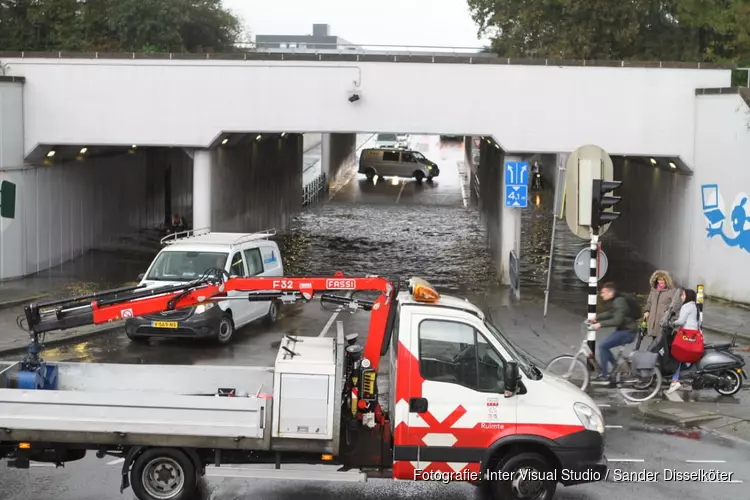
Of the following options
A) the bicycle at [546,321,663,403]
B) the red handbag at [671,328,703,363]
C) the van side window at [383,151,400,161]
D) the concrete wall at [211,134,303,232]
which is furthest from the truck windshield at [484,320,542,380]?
the van side window at [383,151,400,161]

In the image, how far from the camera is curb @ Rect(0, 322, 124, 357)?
17.4 m

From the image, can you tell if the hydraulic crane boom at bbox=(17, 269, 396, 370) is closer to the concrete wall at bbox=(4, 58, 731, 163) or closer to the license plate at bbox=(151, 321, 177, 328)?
the license plate at bbox=(151, 321, 177, 328)

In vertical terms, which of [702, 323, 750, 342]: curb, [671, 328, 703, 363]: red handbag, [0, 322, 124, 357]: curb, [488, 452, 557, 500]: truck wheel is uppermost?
[671, 328, 703, 363]: red handbag

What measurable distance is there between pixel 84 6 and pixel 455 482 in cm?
3394

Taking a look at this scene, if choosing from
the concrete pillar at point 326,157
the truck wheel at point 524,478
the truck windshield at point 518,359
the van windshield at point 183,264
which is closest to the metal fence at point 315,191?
the concrete pillar at point 326,157

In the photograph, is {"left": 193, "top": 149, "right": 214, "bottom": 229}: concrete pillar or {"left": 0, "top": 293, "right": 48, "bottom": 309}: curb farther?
{"left": 193, "top": 149, "right": 214, "bottom": 229}: concrete pillar

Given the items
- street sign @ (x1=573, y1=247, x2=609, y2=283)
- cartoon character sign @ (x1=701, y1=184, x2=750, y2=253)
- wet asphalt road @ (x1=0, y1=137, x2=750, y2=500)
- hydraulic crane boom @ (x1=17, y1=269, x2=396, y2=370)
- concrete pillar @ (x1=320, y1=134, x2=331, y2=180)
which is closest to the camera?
wet asphalt road @ (x1=0, y1=137, x2=750, y2=500)

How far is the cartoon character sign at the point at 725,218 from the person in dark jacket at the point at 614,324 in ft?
27.4

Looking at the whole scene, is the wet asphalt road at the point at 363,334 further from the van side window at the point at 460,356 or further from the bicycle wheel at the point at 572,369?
the van side window at the point at 460,356

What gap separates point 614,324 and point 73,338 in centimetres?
969

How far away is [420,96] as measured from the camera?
946 inches

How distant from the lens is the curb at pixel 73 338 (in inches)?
687

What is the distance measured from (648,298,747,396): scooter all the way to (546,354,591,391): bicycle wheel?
1.11 meters

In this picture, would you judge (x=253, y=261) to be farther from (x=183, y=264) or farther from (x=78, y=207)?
(x=78, y=207)
